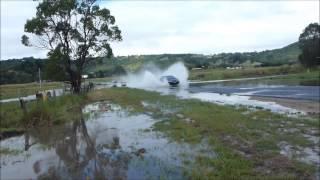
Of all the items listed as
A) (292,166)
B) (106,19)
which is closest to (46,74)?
(106,19)

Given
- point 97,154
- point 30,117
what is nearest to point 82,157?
point 97,154

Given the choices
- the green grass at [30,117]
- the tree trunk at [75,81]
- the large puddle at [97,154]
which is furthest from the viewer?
the tree trunk at [75,81]

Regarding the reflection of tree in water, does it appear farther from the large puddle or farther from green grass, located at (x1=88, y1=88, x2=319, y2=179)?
green grass, located at (x1=88, y1=88, x2=319, y2=179)

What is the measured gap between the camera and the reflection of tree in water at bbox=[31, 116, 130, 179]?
11016mm

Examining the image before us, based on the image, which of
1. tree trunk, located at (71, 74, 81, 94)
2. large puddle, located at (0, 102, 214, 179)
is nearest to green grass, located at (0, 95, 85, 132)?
large puddle, located at (0, 102, 214, 179)

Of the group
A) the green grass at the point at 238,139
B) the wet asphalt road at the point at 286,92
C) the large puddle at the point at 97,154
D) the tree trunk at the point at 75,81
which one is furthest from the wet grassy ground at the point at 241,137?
the tree trunk at the point at 75,81

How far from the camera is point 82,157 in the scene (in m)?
13.3

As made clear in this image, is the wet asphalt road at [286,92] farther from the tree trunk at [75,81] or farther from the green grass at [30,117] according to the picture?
the green grass at [30,117]

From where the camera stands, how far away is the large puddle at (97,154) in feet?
36.0

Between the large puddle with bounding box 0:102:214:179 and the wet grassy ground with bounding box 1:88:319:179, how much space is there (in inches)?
27.1

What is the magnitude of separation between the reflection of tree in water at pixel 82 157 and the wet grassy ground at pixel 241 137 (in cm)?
207

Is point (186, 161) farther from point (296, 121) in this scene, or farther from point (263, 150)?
point (296, 121)

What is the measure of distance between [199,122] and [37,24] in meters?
25.3

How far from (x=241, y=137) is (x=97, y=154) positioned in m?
5.08
